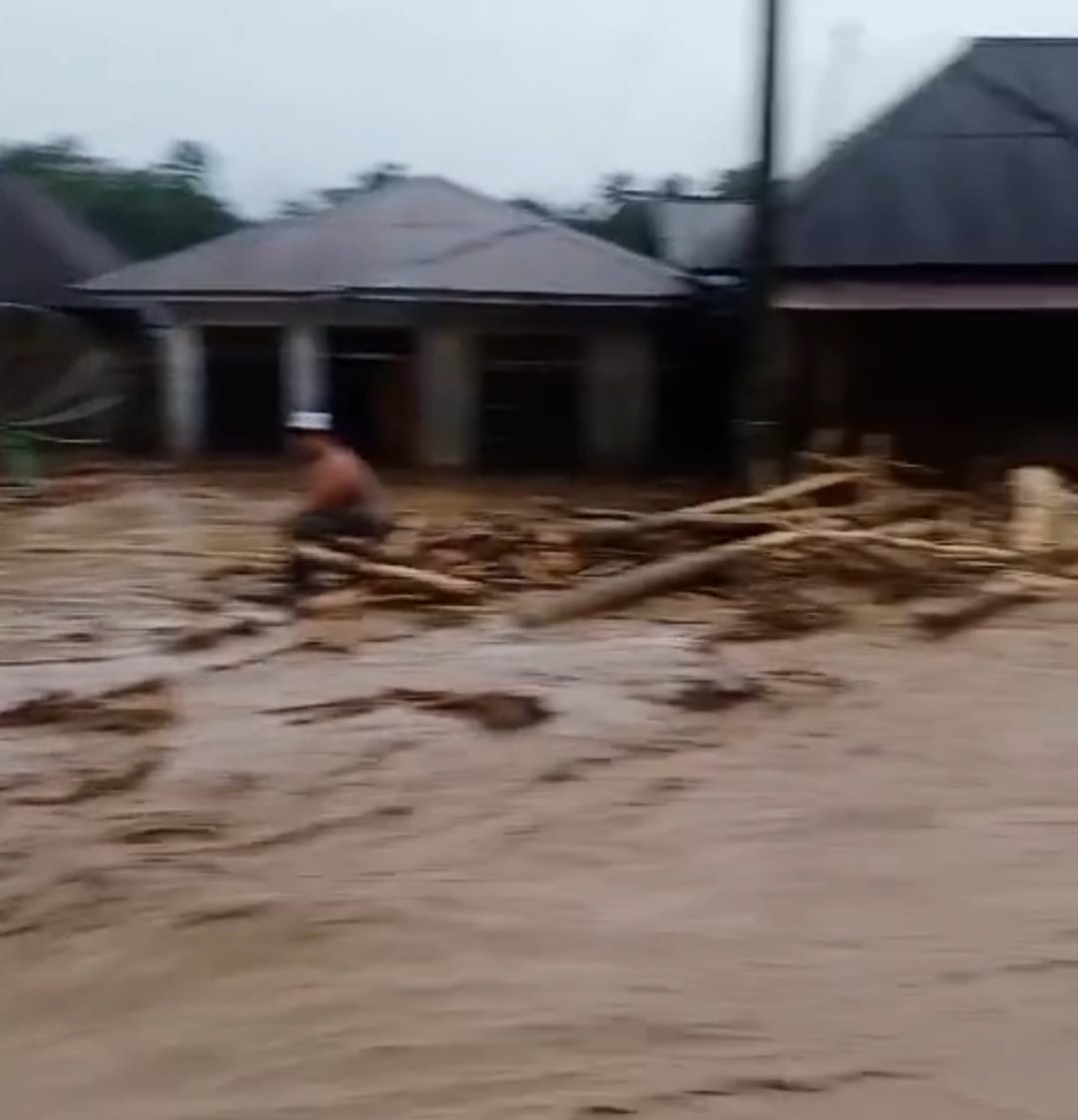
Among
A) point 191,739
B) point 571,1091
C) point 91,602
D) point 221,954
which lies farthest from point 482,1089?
point 91,602

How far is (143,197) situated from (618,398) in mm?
14443

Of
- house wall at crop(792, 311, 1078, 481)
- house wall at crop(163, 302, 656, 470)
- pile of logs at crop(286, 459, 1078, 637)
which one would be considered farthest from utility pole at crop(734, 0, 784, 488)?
house wall at crop(163, 302, 656, 470)

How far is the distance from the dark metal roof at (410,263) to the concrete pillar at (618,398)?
76 cm

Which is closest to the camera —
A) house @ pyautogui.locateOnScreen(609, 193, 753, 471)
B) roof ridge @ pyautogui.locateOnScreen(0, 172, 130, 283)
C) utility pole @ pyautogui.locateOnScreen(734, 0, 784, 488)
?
utility pole @ pyautogui.locateOnScreen(734, 0, 784, 488)

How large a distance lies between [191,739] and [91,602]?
3723mm

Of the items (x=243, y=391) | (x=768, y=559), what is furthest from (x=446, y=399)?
(x=768, y=559)

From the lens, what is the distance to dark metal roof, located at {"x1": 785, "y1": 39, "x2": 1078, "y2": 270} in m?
16.6

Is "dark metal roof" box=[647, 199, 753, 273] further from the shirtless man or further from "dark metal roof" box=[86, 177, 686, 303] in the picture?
the shirtless man

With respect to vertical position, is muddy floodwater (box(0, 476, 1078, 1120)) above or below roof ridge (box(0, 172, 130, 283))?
below

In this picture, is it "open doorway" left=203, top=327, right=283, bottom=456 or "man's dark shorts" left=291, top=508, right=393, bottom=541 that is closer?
"man's dark shorts" left=291, top=508, right=393, bottom=541

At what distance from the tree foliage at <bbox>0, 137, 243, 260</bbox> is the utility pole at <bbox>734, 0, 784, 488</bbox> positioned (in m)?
18.3

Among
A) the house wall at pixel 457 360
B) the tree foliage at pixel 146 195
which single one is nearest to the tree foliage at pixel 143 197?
the tree foliage at pixel 146 195

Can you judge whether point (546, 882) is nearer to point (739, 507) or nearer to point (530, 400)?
point (739, 507)

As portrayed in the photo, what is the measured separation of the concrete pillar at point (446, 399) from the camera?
1931 centimetres
